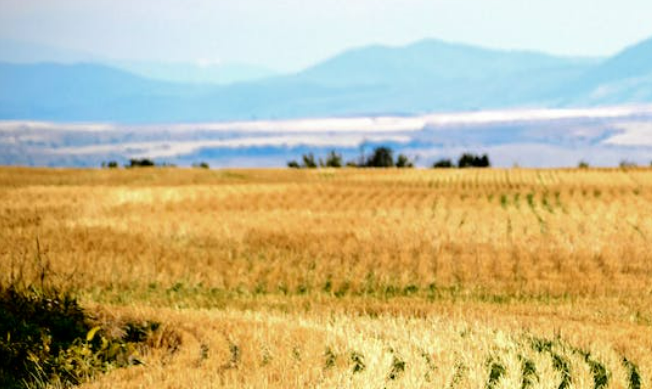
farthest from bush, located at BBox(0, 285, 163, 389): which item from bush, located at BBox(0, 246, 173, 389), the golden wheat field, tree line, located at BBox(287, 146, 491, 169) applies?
tree line, located at BBox(287, 146, 491, 169)

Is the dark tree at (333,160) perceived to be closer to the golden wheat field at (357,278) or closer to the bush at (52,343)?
→ the golden wheat field at (357,278)

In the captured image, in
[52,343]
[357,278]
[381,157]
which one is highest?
[381,157]

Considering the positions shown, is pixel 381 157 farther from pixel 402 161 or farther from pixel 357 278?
pixel 357 278

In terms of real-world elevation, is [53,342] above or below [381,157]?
below

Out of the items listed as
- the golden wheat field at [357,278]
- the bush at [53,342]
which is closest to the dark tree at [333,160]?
the golden wheat field at [357,278]

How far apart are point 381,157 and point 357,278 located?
97896mm

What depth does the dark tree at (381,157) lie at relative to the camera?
12106 centimetres

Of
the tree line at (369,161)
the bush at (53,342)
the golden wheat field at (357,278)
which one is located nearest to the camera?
the golden wheat field at (357,278)

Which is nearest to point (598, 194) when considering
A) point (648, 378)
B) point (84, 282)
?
point (84, 282)

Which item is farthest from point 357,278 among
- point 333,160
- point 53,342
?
point 333,160

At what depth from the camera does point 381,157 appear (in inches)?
4828

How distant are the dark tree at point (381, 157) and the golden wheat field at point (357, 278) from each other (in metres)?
67.0

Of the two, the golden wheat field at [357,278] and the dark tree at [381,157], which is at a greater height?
the dark tree at [381,157]

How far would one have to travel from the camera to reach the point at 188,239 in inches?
1230
